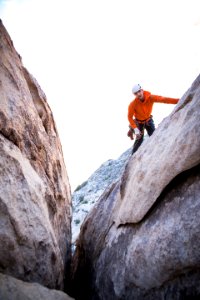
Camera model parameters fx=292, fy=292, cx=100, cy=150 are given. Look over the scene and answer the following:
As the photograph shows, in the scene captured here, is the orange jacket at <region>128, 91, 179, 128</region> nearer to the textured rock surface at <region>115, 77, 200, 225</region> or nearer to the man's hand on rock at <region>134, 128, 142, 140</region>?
the man's hand on rock at <region>134, 128, 142, 140</region>

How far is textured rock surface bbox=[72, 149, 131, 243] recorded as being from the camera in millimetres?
36844

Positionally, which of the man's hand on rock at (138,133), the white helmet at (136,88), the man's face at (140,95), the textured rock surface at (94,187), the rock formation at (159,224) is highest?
the white helmet at (136,88)

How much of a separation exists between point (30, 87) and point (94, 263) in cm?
722

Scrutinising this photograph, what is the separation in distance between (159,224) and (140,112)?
6.25 meters

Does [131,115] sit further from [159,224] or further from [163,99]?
[159,224]

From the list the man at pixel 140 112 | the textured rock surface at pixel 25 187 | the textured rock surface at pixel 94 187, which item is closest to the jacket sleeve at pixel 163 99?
the man at pixel 140 112

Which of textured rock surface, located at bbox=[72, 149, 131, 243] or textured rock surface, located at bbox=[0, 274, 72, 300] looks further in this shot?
textured rock surface, located at bbox=[72, 149, 131, 243]

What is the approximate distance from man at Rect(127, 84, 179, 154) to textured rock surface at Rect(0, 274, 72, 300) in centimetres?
739

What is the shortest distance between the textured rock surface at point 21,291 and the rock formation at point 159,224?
2.01 metres

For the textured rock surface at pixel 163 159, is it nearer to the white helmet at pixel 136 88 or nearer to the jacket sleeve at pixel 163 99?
the jacket sleeve at pixel 163 99

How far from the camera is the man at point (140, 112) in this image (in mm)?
11781

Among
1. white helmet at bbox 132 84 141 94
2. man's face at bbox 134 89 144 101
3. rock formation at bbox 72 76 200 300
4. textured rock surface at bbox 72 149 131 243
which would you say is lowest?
textured rock surface at bbox 72 149 131 243

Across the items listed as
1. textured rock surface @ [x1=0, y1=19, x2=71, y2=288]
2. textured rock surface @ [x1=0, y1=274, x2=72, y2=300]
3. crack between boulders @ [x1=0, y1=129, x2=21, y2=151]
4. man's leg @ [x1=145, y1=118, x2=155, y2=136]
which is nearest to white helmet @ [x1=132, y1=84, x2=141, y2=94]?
man's leg @ [x1=145, y1=118, x2=155, y2=136]

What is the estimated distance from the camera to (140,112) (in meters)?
12.2
